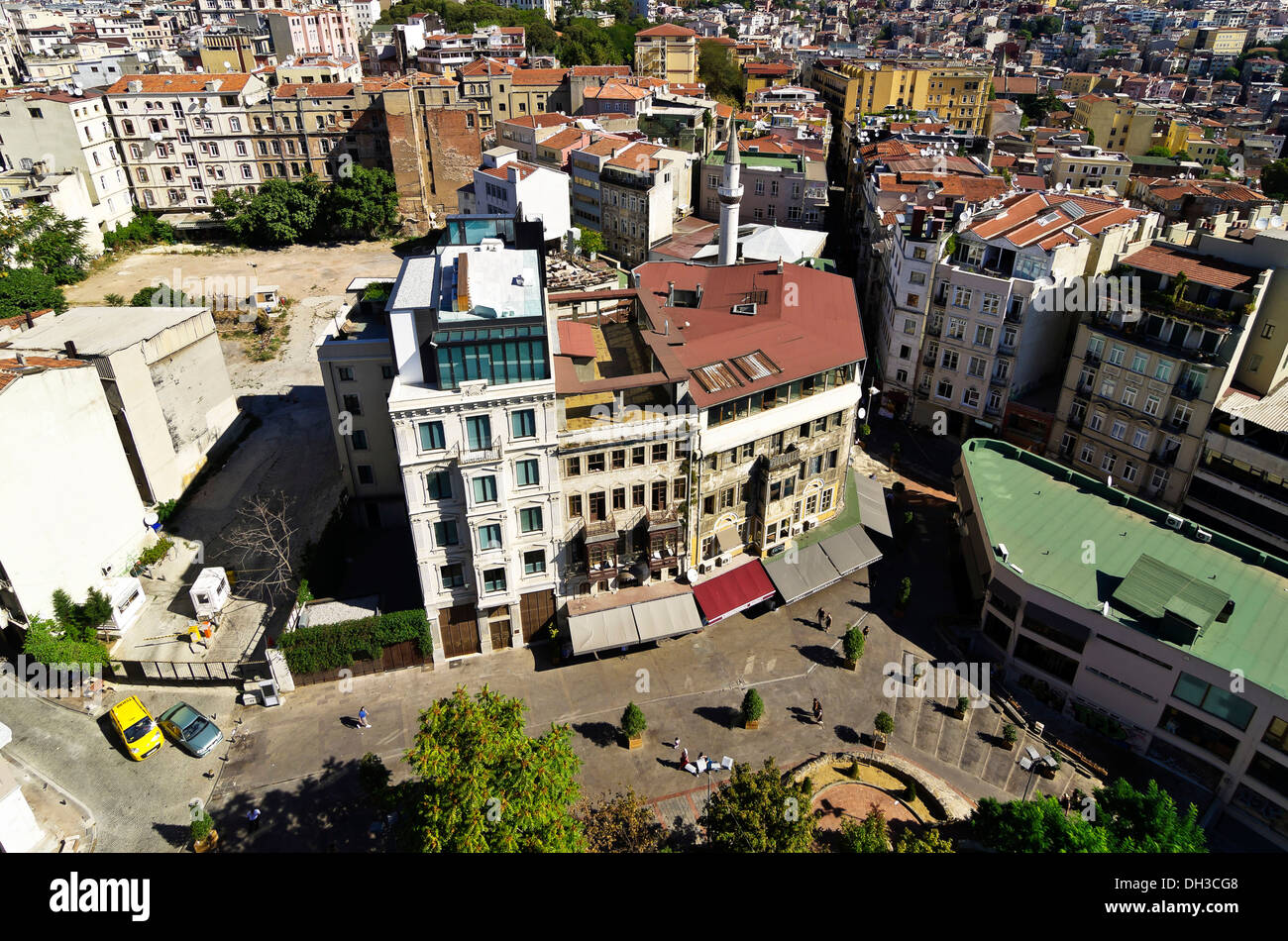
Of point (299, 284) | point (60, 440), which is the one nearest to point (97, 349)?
point (60, 440)

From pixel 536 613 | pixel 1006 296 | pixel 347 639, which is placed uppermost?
pixel 1006 296

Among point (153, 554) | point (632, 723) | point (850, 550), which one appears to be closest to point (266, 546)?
point (153, 554)

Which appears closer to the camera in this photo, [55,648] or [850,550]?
[55,648]

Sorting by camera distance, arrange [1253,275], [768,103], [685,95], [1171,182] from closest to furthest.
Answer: [1253,275]
[1171,182]
[685,95]
[768,103]

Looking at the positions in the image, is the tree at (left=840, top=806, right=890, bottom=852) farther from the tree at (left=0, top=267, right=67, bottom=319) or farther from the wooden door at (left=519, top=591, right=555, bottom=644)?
the tree at (left=0, top=267, right=67, bottom=319)

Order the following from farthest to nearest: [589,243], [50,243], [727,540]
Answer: [50,243], [589,243], [727,540]

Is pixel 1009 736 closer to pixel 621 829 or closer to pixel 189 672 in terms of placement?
pixel 621 829

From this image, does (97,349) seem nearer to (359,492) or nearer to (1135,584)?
(359,492)
